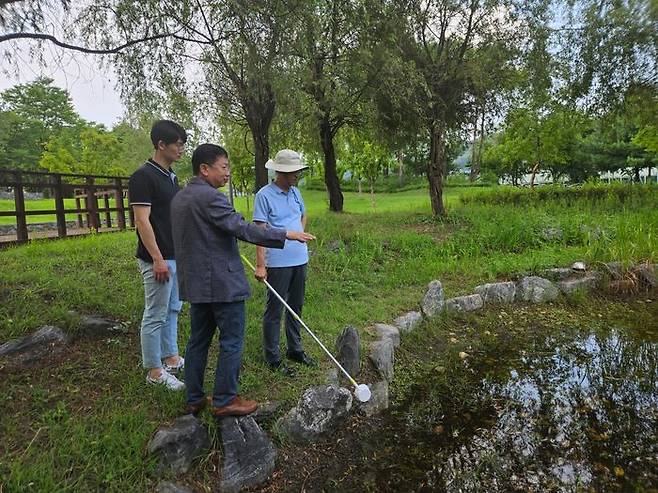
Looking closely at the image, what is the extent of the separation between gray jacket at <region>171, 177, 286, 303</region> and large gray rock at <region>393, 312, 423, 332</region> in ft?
7.31

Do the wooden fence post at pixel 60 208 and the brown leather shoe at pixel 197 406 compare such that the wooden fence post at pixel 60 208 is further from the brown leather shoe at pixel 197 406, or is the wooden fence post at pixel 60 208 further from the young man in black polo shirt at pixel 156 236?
the brown leather shoe at pixel 197 406

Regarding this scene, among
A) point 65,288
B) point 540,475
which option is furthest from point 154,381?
point 540,475

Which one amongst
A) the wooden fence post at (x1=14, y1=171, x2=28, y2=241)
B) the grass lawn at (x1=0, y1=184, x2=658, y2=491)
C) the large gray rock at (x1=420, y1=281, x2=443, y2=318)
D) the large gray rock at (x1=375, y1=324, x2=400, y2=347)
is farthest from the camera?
the wooden fence post at (x1=14, y1=171, x2=28, y2=241)

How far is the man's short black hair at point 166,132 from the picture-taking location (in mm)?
2623

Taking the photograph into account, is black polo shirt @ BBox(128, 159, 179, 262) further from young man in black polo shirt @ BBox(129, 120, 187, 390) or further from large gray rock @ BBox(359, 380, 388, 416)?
large gray rock @ BBox(359, 380, 388, 416)

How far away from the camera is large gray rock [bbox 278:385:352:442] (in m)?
2.58

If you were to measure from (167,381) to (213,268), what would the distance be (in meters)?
0.96

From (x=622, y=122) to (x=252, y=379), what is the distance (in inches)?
447

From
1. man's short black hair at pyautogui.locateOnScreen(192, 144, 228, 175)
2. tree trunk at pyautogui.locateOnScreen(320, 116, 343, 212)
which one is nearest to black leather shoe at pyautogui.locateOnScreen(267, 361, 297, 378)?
man's short black hair at pyautogui.locateOnScreen(192, 144, 228, 175)

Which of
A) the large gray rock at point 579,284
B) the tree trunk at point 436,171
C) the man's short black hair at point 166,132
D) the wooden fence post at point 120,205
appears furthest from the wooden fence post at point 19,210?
the large gray rock at point 579,284

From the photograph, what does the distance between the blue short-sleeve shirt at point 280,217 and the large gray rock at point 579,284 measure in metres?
3.83

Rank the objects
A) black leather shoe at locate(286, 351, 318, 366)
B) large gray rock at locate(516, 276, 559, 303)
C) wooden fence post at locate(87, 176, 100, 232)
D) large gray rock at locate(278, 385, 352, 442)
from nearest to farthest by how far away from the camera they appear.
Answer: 1. large gray rock at locate(278, 385, 352, 442)
2. black leather shoe at locate(286, 351, 318, 366)
3. large gray rock at locate(516, 276, 559, 303)
4. wooden fence post at locate(87, 176, 100, 232)

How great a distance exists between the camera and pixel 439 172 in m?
9.52

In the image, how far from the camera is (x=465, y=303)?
15.9 ft
